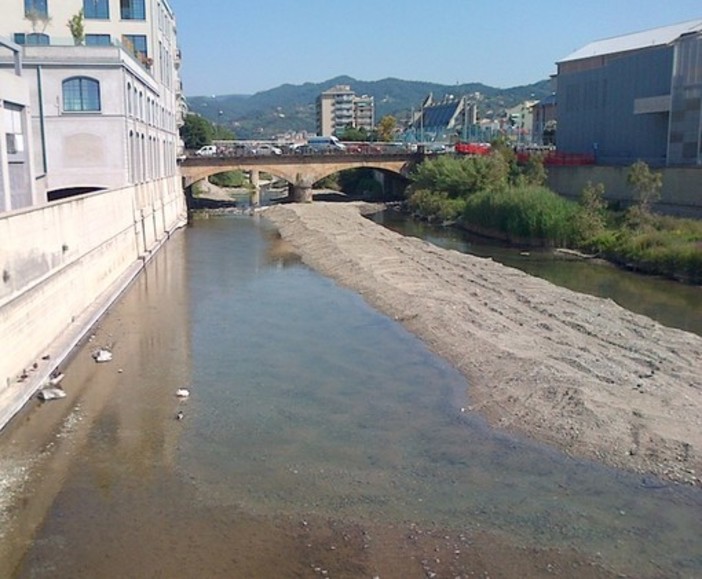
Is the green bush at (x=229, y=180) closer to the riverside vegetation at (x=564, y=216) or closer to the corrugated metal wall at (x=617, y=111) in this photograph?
the riverside vegetation at (x=564, y=216)

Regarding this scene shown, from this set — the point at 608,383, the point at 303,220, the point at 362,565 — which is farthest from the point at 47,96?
the point at 362,565

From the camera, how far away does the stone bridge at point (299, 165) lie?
72.4m

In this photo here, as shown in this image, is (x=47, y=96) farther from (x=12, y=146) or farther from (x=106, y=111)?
(x=12, y=146)

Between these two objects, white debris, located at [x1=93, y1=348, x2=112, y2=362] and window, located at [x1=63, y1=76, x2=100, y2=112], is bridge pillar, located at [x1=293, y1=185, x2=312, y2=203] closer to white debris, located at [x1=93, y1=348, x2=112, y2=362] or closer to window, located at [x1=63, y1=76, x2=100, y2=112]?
window, located at [x1=63, y1=76, x2=100, y2=112]

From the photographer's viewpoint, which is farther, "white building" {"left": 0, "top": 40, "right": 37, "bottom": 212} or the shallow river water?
"white building" {"left": 0, "top": 40, "right": 37, "bottom": 212}

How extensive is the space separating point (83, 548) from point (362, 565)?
4.23 m

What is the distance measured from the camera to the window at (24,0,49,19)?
49.1 meters

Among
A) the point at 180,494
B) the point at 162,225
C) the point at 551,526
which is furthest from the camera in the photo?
the point at 162,225

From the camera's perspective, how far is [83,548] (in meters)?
12.0

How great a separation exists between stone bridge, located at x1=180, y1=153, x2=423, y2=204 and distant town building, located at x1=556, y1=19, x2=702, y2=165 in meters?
17.5

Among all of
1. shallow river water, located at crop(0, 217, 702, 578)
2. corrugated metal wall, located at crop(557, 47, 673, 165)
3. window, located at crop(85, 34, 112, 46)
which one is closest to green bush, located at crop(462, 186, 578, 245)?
corrugated metal wall, located at crop(557, 47, 673, 165)

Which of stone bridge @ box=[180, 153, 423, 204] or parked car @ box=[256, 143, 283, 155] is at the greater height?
parked car @ box=[256, 143, 283, 155]

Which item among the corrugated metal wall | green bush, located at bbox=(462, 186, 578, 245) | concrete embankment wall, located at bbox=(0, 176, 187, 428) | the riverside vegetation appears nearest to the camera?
concrete embankment wall, located at bbox=(0, 176, 187, 428)

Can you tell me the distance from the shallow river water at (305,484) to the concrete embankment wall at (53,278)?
2.98 ft
